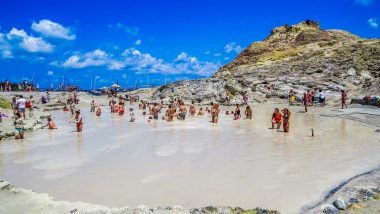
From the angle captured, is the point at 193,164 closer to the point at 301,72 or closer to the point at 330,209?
the point at 330,209

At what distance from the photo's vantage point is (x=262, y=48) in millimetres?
47656

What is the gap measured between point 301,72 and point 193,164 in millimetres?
28071

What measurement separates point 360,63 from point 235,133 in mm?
22790

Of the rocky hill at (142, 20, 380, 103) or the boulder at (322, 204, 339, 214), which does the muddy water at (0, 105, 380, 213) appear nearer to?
the boulder at (322, 204, 339, 214)

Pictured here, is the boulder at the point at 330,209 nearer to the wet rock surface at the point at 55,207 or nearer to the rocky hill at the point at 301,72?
the wet rock surface at the point at 55,207

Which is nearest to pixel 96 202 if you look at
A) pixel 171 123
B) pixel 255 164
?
pixel 255 164

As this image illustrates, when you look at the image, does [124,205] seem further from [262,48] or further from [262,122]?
[262,48]

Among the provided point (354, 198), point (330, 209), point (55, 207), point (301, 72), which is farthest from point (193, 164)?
point (301, 72)

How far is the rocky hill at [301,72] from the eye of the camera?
→ 34.0m

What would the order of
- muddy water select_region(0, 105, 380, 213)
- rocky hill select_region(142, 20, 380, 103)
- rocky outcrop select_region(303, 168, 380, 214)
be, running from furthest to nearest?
1. rocky hill select_region(142, 20, 380, 103)
2. muddy water select_region(0, 105, 380, 213)
3. rocky outcrop select_region(303, 168, 380, 214)

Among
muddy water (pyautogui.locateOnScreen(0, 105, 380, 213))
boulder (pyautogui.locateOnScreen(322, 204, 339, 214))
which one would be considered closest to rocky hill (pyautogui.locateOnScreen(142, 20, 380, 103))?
muddy water (pyautogui.locateOnScreen(0, 105, 380, 213))

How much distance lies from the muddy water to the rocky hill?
652 inches

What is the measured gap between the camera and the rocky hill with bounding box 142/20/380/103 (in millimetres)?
34000

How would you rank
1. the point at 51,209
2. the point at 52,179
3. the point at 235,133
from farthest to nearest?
the point at 235,133 → the point at 52,179 → the point at 51,209
